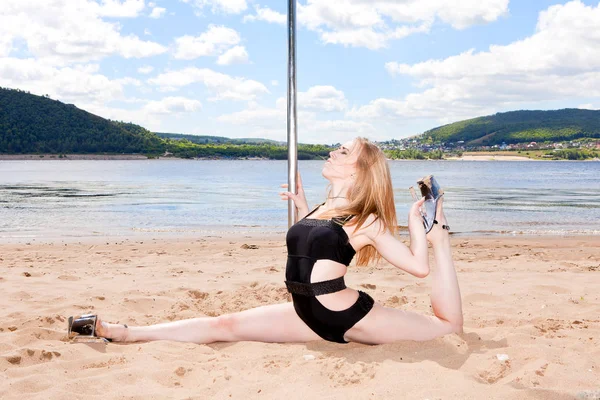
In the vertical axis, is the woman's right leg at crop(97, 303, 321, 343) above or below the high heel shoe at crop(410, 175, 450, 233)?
below

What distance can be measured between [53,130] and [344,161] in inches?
4930

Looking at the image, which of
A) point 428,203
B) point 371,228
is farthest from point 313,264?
point 428,203

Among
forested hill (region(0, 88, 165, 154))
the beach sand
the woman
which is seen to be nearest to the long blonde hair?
the woman

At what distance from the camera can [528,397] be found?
10.2ft

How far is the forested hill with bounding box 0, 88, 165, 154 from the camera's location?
377 ft

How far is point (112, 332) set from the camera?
14.0ft

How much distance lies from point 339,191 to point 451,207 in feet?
65.7

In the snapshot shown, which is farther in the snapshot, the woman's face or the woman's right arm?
the woman's right arm

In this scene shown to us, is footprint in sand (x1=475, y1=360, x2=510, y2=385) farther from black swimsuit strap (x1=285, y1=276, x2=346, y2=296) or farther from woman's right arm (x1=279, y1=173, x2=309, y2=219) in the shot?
woman's right arm (x1=279, y1=173, x2=309, y2=219)

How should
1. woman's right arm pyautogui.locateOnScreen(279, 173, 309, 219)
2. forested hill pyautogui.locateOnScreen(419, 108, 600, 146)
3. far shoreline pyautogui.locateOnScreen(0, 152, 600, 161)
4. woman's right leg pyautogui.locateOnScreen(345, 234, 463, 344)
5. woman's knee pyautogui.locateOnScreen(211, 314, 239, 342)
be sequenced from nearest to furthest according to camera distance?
woman's right leg pyautogui.locateOnScreen(345, 234, 463, 344)
woman's knee pyautogui.locateOnScreen(211, 314, 239, 342)
woman's right arm pyautogui.locateOnScreen(279, 173, 309, 219)
far shoreline pyautogui.locateOnScreen(0, 152, 600, 161)
forested hill pyautogui.locateOnScreen(419, 108, 600, 146)

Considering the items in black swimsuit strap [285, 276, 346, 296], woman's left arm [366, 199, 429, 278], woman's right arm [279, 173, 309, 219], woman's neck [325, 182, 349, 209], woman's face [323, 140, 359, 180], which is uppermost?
woman's face [323, 140, 359, 180]

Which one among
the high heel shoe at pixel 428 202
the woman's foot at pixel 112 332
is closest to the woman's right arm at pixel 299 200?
the high heel shoe at pixel 428 202

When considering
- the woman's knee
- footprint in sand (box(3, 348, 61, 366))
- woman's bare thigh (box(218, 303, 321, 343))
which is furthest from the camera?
the woman's knee

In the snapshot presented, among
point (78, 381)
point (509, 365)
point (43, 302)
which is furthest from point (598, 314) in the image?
point (43, 302)
